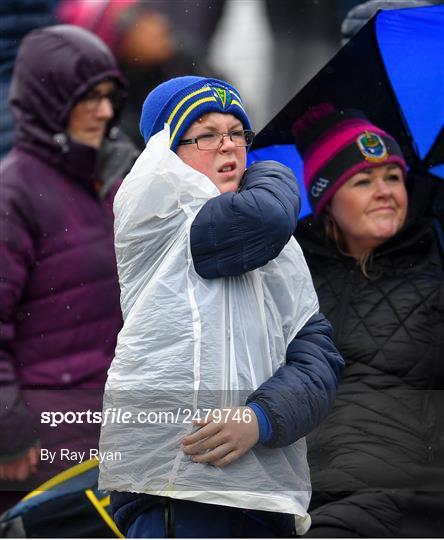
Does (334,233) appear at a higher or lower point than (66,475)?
higher

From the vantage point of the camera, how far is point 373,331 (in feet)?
10.4

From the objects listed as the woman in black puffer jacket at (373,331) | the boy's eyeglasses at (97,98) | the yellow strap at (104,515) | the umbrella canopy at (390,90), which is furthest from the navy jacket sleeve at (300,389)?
the boy's eyeglasses at (97,98)

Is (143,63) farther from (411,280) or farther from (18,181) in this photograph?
(411,280)

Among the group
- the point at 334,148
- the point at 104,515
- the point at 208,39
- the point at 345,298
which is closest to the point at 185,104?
the point at 334,148

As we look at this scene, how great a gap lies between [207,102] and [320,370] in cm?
64

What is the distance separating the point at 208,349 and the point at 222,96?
576 millimetres

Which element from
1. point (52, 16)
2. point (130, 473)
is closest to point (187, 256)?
point (130, 473)

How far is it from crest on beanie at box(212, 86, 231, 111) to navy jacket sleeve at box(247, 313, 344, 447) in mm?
534

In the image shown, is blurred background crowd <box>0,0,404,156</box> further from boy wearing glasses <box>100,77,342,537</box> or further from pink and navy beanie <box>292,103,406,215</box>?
boy wearing glasses <box>100,77,342,537</box>

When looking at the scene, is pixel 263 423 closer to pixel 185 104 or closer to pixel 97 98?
pixel 185 104

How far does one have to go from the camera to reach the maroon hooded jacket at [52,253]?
11.1ft

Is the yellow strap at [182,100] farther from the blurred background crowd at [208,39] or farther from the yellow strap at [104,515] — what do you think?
the yellow strap at [104,515]

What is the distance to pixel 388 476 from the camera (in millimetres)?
3074

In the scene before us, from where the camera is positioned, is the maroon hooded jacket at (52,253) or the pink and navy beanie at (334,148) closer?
the pink and navy beanie at (334,148)
